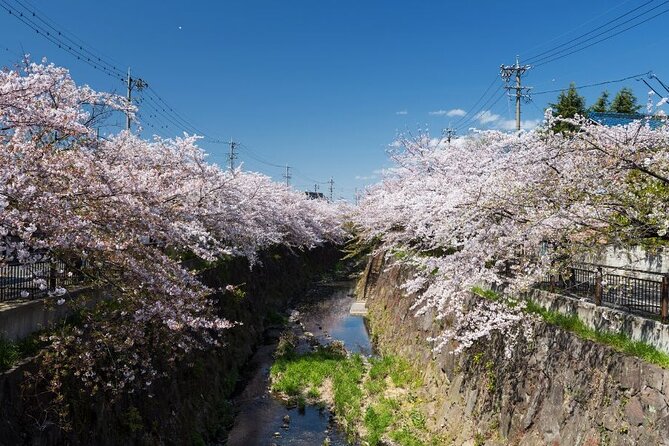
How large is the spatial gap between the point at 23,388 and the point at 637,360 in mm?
9693

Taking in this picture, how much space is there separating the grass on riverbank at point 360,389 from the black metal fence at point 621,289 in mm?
5259

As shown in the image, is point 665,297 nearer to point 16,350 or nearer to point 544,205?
point 544,205

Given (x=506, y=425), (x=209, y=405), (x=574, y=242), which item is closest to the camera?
(x=574, y=242)

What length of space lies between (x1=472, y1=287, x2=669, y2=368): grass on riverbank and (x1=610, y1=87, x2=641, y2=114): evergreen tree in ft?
101

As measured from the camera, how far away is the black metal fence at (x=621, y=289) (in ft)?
29.7

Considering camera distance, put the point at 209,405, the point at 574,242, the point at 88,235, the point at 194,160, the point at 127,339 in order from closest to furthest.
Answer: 1. the point at 88,235
2. the point at 127,339
3. the point at 574,242
4. the point at 209,405
5. the point at 194,160

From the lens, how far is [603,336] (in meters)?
9.20

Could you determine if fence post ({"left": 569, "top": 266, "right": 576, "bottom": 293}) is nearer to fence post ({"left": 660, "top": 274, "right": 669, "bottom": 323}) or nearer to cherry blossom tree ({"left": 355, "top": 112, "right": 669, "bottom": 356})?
cherry blossom tree ({"left": 355, "top": 112, "right": 669, "bottom": 356})

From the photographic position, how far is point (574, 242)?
382 inches

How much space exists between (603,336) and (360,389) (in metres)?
9.85

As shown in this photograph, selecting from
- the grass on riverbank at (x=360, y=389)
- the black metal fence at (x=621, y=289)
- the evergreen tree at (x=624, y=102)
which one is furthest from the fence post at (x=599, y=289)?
the evergreen tree at (x=624, y=102)

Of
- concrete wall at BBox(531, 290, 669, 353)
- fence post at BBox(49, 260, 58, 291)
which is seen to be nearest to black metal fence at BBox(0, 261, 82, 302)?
fence post at BBox(49, 260, 58, 291)

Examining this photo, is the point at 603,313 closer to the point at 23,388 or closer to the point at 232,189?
the point at 23,388

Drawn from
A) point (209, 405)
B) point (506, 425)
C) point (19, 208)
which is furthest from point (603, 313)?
point (209, 405)
